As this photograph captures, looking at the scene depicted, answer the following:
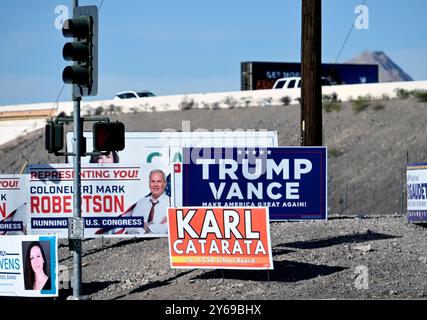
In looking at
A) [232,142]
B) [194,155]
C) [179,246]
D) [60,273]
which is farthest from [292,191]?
[232,142]

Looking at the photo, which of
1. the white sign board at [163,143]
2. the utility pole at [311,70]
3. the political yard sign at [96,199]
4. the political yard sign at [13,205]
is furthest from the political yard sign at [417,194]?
the political yard sign at [13,205]

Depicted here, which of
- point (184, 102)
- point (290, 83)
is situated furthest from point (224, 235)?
point (290, 83)

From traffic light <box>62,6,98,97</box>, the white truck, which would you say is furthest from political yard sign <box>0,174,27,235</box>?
the white truck

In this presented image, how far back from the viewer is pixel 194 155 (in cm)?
2209

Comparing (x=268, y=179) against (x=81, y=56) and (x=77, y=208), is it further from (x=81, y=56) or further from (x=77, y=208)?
(x=81, y=56)

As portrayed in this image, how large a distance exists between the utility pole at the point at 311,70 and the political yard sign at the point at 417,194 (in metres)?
2.26

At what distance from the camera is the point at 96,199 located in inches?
861

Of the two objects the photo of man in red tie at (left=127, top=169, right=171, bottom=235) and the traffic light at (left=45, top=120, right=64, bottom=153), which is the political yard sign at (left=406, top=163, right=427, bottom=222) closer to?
the photo of man in red tie at (left=127, top=169, right=171, bottom=235)

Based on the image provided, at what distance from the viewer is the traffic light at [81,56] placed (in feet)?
56.0

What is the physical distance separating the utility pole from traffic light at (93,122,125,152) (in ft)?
24.6

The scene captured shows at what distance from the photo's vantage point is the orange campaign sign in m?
18.6

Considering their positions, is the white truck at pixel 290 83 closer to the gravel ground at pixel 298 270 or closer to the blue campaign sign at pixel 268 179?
the gravel ground at pixel 298 270
